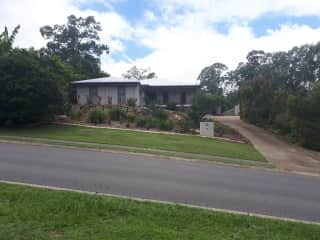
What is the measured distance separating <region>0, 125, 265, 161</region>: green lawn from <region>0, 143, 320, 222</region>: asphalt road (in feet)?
11.7

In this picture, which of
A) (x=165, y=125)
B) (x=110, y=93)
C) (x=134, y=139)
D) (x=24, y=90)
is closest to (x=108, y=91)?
(x=110, y=93)

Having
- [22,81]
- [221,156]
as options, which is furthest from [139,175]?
[22,81]

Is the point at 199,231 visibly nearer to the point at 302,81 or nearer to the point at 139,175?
the point at 139,175

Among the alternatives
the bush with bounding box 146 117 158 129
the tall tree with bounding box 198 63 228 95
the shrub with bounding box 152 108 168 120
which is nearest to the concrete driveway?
the shrub with bounding box 152 108 168 120

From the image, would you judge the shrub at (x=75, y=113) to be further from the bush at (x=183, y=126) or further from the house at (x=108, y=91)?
the bush at (x=183, y=126)

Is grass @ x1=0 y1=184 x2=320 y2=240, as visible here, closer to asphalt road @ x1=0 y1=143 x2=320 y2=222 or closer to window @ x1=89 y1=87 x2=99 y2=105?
asphalt road @ x1=0 y1=143 x2=320 y2=222

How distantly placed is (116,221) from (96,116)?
21353 millimetres

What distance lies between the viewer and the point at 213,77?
3629 inches

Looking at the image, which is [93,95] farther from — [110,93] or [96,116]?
[96,116]

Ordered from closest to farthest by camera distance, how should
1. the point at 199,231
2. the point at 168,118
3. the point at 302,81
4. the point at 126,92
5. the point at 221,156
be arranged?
1. the point at 199,231
2. the point at 221,156
3. the point at 168,118
4. the point at 126,92
5. the point at 302,81

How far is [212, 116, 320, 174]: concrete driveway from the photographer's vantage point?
657 inches

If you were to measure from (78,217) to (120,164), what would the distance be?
689 cm

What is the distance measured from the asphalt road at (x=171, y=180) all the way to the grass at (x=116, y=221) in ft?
4.28

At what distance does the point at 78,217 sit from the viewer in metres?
5.97
